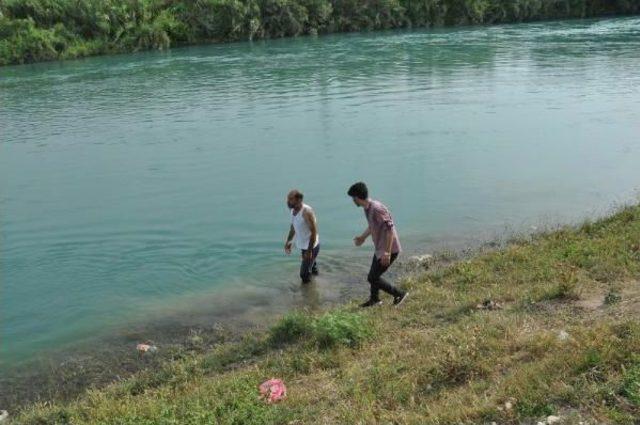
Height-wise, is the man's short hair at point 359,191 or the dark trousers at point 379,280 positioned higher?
the man's short hair at point 359,191

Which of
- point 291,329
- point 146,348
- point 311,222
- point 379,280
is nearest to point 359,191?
point 379,280

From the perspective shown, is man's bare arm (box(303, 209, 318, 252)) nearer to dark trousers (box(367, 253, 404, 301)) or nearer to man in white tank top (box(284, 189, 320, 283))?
man in white tank top (box(284, 189, 320, 283))

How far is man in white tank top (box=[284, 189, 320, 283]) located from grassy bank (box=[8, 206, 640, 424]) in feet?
5.58

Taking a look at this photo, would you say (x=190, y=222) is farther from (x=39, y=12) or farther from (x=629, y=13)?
(x=629, y=13)

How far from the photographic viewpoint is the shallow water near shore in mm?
13352

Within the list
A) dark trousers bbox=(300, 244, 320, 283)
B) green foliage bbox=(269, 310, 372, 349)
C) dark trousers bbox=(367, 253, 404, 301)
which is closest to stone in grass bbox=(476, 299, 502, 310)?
dark trousers bbox=(367, 253, 404, 301)

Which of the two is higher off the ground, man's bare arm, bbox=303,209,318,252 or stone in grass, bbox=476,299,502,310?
man's bare arm, bbox=303,209,318,252

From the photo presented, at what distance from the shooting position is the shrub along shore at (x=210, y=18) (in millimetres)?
66812

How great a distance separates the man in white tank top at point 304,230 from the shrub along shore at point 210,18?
191 feet

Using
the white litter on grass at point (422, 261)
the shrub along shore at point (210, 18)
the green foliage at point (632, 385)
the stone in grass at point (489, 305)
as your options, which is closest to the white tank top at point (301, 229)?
the white litter on grass at point (422, 261)

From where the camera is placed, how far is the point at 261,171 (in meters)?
21.9

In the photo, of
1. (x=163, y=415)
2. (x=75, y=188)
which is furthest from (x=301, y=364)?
(x=75, y=188)

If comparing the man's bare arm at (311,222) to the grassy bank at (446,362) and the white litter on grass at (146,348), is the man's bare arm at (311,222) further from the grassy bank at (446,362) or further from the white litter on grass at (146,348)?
the white litter on grass at (146,348)

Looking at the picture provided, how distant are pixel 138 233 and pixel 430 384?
1116 cm
